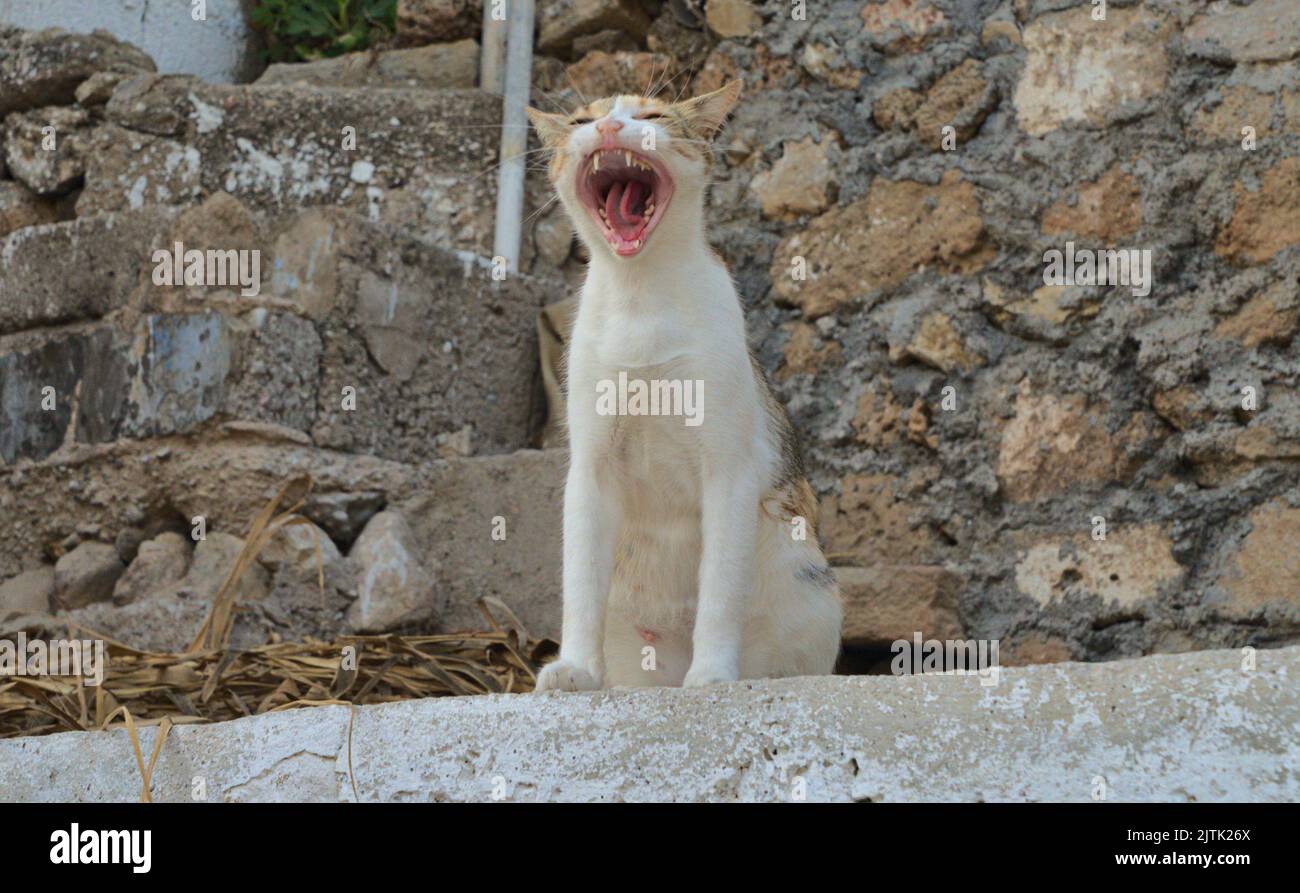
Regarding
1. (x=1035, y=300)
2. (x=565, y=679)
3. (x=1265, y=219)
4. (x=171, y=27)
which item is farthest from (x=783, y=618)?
(x=171, y=27)

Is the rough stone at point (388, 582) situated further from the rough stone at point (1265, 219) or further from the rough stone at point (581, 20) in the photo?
the rough stone at point (1265, 219)

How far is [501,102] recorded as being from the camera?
456cm

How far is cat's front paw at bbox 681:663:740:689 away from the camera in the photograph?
2.51m

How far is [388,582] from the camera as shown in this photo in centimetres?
372

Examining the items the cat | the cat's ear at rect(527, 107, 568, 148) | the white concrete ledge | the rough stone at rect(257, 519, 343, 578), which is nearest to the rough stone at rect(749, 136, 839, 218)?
the cat

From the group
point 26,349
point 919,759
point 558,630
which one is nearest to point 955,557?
point 558,630

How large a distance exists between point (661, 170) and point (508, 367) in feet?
4.96

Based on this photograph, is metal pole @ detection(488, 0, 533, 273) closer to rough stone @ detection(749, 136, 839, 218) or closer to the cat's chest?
rough stone @ detection(749, 136, 839, 218)

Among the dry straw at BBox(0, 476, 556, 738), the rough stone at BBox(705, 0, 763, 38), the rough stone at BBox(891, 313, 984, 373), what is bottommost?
the dry straw at BBox(0, 476, 556, 738)

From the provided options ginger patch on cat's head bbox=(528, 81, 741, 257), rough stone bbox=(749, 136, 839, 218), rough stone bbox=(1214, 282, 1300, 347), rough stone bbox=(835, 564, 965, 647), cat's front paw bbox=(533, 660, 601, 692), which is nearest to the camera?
cat's front paw bbox=(533, 660, 601, 692)

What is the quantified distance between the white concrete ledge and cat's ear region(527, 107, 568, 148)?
138 cm

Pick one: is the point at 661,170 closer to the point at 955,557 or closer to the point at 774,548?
the point at 774,548

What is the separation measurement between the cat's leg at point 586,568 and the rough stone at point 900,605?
903 mm

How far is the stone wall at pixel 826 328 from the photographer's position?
3.35 meters
